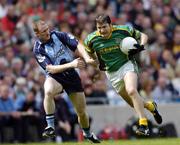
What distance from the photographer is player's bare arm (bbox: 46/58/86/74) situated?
14922 mm

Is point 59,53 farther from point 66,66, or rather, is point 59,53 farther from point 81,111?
point 81,111

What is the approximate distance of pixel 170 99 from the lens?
76.6 feet

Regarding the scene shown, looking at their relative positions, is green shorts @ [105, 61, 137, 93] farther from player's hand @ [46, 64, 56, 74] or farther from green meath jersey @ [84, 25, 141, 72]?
player's hand @ [46, 64, 56, 74]

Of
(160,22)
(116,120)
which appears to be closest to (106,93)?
(116,120)

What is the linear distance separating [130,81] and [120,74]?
21.2 inches

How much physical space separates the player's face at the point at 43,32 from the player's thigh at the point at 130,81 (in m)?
1.55

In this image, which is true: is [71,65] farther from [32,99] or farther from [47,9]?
[47,9]

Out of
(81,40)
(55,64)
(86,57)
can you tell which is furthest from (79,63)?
(81,40)

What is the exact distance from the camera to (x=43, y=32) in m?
15.8

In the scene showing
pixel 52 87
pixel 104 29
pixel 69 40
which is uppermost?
→ pixel 104 29

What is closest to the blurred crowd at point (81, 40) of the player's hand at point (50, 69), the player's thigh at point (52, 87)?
the player's thigh at point (52, 87)

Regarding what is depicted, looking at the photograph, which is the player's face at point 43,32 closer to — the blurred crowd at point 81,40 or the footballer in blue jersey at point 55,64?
the footballer in blue jersey at point 55,64

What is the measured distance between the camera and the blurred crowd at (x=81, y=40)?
2122 centimetres

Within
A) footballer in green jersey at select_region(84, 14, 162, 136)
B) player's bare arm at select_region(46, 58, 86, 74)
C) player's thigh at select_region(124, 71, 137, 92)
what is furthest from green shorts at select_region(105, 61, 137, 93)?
player's bare arm at select_region(46, 58, 86, 74)
